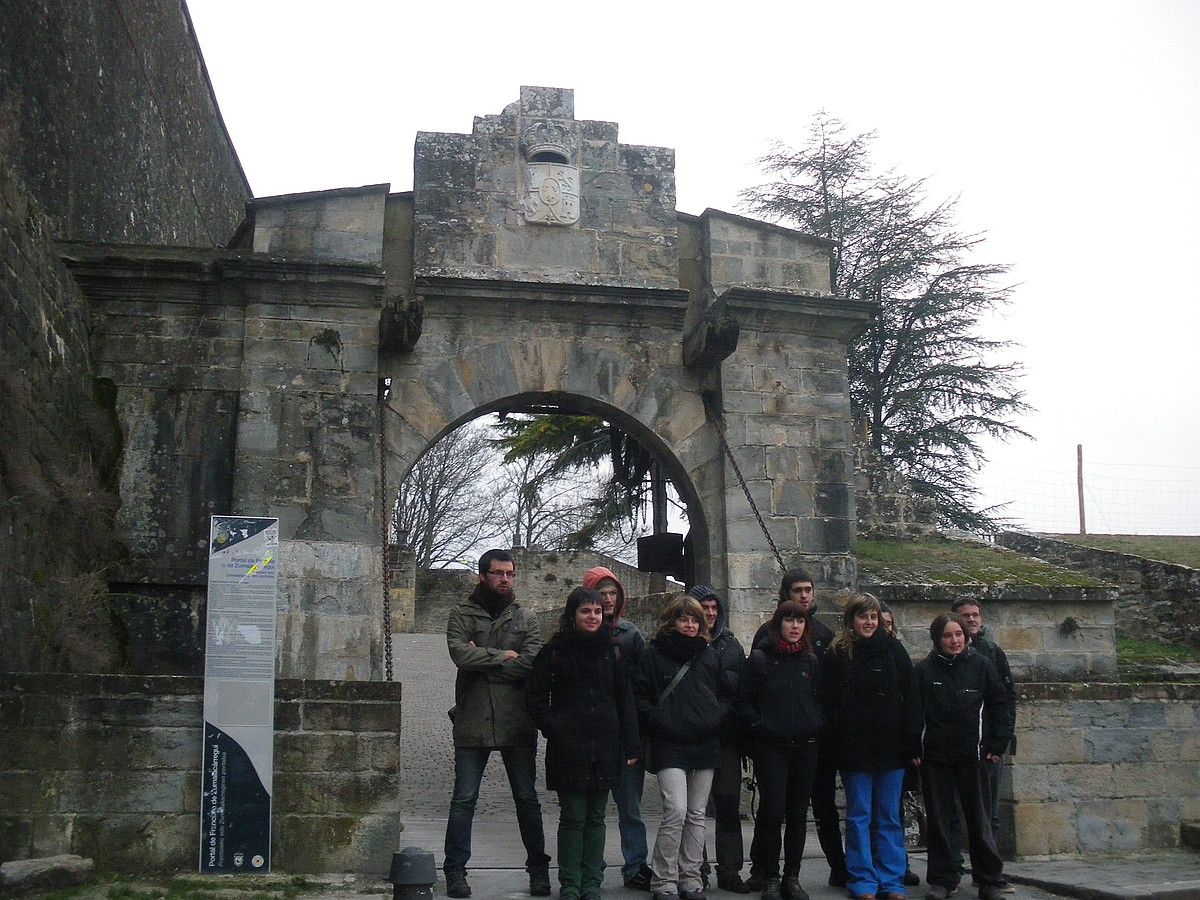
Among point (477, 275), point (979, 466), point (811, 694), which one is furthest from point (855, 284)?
point (811, 694)

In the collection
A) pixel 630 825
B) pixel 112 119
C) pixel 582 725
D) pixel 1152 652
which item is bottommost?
pixel 630 825

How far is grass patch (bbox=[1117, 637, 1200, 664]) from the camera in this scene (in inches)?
513

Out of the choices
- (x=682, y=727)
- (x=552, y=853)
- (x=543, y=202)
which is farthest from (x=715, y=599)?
(x=543, y=202)

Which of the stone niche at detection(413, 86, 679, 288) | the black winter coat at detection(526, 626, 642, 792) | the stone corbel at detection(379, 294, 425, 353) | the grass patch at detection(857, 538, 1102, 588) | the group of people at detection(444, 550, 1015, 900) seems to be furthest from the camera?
the grass patch at detection(857, 538, 1102, 588)

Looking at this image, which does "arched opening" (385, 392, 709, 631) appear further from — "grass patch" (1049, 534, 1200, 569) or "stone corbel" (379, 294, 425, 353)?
"grass patch" (1049, 534, 1200, 569)

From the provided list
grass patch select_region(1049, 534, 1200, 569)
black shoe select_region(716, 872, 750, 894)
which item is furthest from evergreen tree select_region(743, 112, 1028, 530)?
black shoe select_region(716, 872, 750, 894)

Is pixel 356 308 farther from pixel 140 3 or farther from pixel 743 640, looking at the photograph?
pixel 140 3

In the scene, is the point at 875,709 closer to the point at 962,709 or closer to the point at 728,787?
the point at 962,709

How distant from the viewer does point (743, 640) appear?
31.0 ft

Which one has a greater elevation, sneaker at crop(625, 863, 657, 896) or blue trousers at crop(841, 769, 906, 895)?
blue trousers at crop(841, 769, 906, 895)

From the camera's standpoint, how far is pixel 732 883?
6387 millimetres

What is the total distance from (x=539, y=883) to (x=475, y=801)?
0.51 m

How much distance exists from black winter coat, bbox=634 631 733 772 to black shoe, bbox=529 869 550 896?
747mm

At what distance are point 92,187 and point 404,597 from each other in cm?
1906
